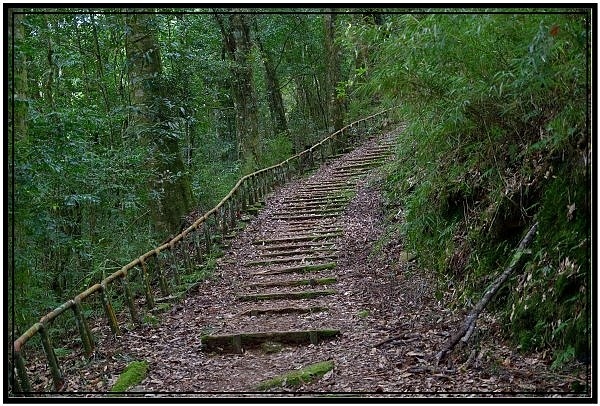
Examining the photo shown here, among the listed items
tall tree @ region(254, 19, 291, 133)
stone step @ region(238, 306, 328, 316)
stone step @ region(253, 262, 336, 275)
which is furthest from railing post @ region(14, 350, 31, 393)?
tall tree @ region(254, 19, 291, 133)

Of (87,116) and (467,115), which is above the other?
(87,116)

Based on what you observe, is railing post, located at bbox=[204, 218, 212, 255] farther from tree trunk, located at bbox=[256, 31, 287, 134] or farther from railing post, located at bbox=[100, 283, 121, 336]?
tree trunk, located at bbox=[256, 31, 287, 134]

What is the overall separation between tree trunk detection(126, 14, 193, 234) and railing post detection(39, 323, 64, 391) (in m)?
5.51

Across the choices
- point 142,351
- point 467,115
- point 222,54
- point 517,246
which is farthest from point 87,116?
point 222,54

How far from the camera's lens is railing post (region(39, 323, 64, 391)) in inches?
171

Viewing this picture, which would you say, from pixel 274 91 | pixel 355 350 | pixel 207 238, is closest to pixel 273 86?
pixel 274 91

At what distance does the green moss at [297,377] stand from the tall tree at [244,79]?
34.1ft

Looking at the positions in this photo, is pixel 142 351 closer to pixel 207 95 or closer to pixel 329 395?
pixel 329 395

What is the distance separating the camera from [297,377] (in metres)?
4.35

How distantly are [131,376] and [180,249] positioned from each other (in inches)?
152

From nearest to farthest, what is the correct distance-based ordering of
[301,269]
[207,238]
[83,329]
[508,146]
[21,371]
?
[21,371], [508,146], [83,329], [301,269], [207,238]

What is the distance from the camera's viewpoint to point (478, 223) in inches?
211

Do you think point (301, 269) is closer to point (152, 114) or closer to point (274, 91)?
point (152, 114)

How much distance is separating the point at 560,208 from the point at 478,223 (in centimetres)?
140
